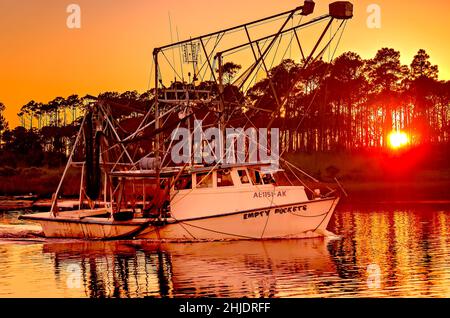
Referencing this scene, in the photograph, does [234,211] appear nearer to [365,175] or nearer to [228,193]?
[228,193]

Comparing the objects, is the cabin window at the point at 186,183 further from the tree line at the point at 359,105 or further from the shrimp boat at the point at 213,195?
the tree line at the point at 359,105

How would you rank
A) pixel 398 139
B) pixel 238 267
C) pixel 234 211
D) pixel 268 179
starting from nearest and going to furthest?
pixel 238 267 < pixel 234 211 < pixel 268 179 < pixel 398 139

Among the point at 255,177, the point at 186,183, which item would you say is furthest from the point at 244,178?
the point at 186,183

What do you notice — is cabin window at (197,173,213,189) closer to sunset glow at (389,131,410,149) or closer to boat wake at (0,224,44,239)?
boat wake at (0,224,44,239)

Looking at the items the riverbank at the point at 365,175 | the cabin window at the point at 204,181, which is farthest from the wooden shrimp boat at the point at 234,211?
the riverbank at the point at 365,175

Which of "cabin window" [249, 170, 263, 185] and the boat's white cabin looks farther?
"cabin window" [249, 170, 263, 185]

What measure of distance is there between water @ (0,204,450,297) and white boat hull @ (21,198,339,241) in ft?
2.12

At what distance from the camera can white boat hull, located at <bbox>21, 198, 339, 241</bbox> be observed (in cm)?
3616

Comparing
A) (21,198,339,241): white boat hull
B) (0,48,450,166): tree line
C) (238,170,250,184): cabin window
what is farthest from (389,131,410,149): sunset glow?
(238,170,250,184): cabin window

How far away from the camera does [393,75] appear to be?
103 meters

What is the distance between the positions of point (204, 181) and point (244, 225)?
277 cm

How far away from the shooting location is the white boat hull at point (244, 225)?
3616cm

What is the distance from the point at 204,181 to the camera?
3716cm
